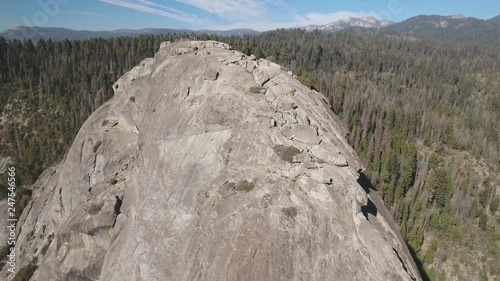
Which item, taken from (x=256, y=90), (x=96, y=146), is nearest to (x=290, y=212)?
(x=256, y=90)

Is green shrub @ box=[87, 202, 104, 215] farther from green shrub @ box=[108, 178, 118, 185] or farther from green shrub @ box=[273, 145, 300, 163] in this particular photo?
green shrub @ box=[273, 145, 300, 163]

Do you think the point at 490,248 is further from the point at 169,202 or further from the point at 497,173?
the point at 169,202

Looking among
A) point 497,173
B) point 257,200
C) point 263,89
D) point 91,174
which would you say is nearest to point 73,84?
point 91,174

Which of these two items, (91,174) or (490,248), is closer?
(91,174)

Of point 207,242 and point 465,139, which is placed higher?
point 207,242

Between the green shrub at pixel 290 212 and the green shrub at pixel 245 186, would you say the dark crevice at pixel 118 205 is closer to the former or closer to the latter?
the green shrub at pixel 245 186

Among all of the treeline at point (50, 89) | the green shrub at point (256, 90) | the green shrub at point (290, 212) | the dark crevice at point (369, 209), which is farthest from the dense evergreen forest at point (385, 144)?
the green shrub at point (290, 212)
